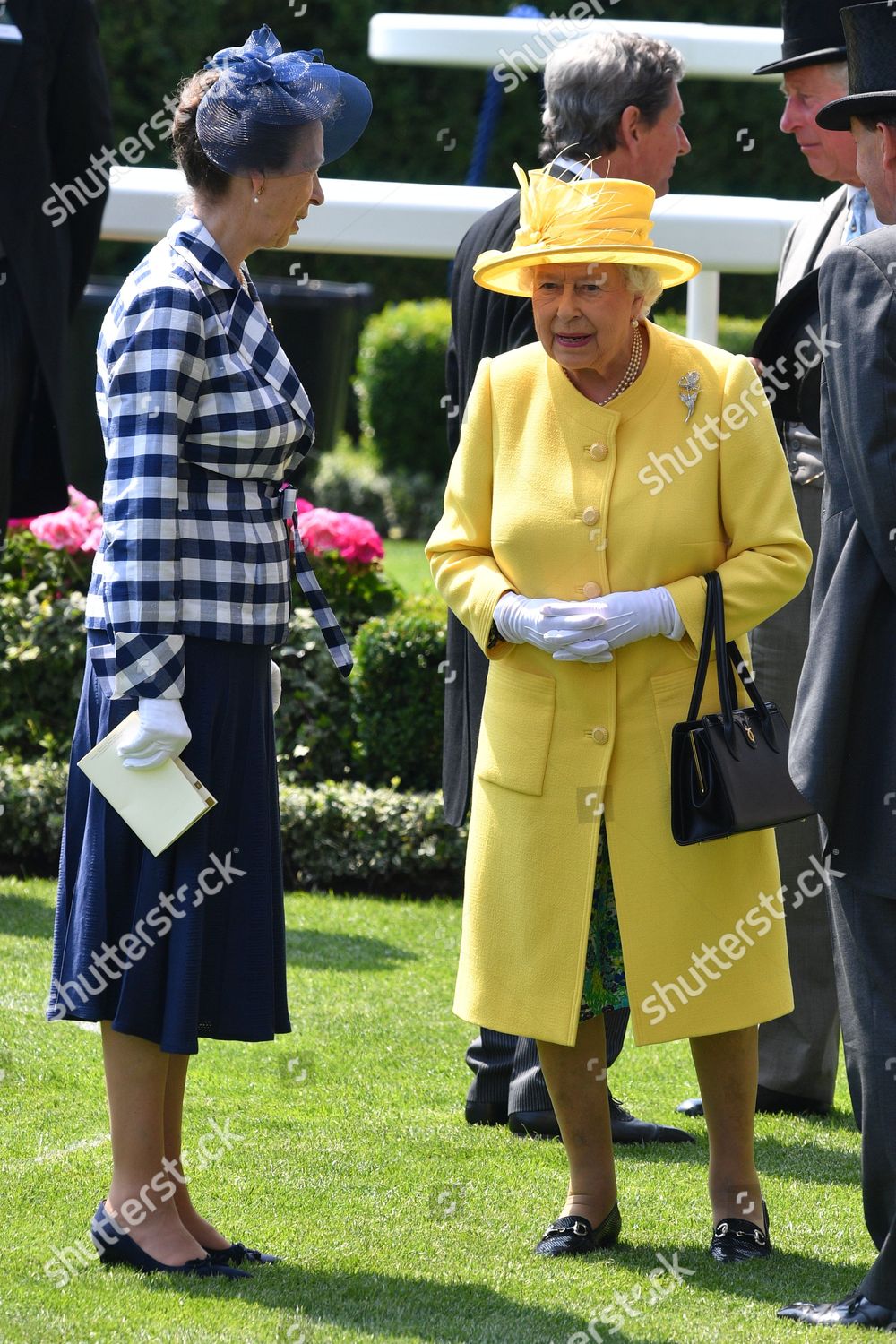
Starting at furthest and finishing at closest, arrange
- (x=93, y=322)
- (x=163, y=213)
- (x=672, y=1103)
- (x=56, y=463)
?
(x=93, y=322) → (x=163, y=213) → (x=56, y=463) → (x=672, y=1103)

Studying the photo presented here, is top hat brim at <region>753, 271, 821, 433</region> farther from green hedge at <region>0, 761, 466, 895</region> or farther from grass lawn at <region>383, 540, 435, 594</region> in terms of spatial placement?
grass lawn at <region>383, 540, 435, 594</region>

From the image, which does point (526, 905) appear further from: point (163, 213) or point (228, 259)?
point (163, 213)

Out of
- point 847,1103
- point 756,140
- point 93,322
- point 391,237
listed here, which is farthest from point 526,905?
point 756,140

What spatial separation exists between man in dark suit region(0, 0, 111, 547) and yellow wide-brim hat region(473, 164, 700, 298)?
1.87 m

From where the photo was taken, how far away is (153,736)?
3.05 metres

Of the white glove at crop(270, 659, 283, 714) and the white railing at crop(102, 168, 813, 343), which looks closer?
the white glove at crop(270, 659, 283, 714)

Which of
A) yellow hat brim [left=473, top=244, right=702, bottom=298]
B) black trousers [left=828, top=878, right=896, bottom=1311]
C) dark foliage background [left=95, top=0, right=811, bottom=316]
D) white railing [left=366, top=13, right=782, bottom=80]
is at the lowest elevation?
black trousers [left=828, top=878, right=896, bottom=1311]

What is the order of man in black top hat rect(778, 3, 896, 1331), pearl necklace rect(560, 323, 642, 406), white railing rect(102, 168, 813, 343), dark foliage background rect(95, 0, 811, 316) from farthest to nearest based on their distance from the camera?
dark foliage background rect(95, 0, 811, 316)
white railing rect(102, 168, 813, 343)
pearl necklace rect(560, 323, 642, 406)
man in black top hat rect(778, 3, 896, 1331)

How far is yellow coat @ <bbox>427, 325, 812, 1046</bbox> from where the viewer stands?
10.7 ft

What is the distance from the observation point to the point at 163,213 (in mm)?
5930

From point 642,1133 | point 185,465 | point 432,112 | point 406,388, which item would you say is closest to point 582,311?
point 185,465

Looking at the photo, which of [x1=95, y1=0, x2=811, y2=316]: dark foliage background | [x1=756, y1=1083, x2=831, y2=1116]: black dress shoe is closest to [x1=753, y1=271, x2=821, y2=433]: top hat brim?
[x1=756, y1=1083, x2=831, y2=1116]: black dress shoe

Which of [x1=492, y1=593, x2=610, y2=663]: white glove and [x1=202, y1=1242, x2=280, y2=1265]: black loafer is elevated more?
[x1=492, y1=593, x2=610, y2=663]: white glove

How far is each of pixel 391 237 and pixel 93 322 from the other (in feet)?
20.2
